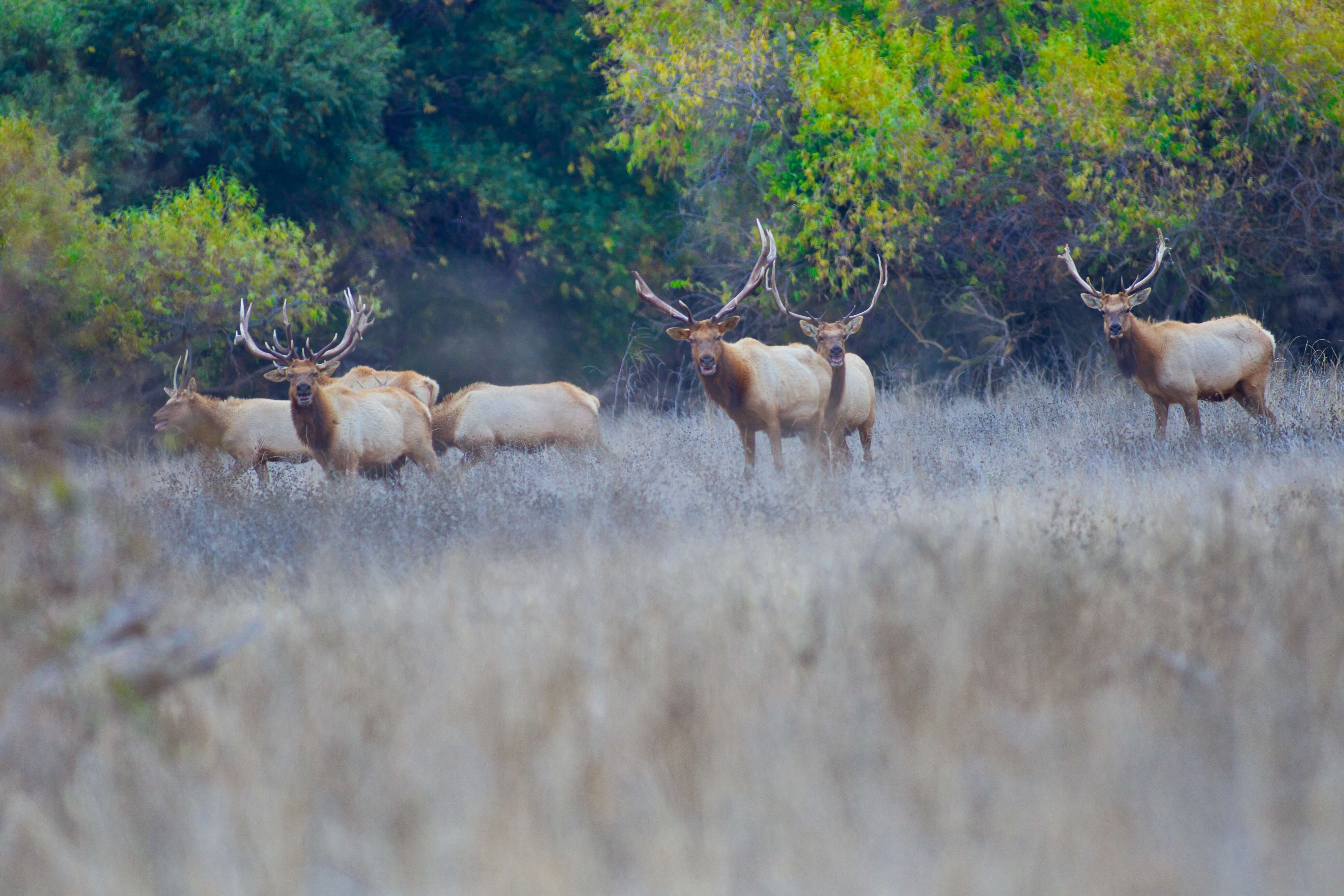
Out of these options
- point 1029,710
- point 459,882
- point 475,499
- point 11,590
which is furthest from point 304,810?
point 475,499

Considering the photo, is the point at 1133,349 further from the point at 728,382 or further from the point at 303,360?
the point at 303,360

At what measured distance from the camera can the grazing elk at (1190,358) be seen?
10219 mm

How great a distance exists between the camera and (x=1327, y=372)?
43.3 ft

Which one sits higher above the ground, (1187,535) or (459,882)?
(1187,535)

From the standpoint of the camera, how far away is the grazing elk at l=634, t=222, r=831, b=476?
31.3 ft

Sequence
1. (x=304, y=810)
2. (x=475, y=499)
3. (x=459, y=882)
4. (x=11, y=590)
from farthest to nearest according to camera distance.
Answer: (x=475, y=499) < (x=11, y=590) < (x=304, y=810) < (x=459, y=882)

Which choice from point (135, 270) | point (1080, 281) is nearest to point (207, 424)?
point (135, 270)

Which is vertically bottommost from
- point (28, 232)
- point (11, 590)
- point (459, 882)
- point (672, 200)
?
point (459, 882)

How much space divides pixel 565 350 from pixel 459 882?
1964 cm

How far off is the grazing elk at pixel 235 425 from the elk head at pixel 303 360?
3.52 feet

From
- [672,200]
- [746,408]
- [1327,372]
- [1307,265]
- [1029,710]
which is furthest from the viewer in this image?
[672,200]

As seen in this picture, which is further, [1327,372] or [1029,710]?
[1327,372]

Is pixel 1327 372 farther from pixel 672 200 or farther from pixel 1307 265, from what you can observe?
pixel 672 200

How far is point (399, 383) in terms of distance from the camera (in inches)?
492
